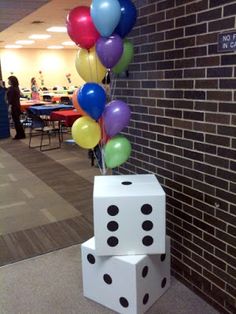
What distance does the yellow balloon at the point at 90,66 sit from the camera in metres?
2.28

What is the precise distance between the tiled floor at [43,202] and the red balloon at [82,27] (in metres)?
1.71

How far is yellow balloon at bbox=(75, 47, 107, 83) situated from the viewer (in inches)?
89.9

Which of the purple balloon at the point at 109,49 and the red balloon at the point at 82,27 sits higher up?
the red balloon at the point at 82,27

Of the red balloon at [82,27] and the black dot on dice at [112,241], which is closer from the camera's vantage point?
the black dot on dice at [112,241]

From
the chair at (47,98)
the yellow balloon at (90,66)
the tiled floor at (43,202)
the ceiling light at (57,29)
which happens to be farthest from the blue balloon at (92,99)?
the chair at (47,98)

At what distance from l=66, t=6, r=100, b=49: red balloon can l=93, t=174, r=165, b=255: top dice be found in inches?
37.7

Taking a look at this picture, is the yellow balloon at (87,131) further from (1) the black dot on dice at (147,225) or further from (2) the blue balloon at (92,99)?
(1) the black dot on dice at (147,225)

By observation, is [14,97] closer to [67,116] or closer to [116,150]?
[67,116]

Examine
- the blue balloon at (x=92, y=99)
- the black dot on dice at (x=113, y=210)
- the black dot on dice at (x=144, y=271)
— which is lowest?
the black dot on dice at (x=144, y=271)

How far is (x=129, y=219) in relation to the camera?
199cm

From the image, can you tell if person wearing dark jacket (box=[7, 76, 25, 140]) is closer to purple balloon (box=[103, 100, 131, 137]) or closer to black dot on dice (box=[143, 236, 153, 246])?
purple balloon (box=[103, 100, 131, 137])

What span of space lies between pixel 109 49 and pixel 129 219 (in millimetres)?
1033

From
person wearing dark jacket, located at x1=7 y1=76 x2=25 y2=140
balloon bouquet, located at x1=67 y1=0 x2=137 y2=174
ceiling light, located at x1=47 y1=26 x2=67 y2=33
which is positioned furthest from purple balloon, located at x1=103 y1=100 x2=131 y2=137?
ceiling light, located at x1=47 y1=26 x2=67 y2=33

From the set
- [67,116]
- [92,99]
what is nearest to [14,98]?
[67,116]
